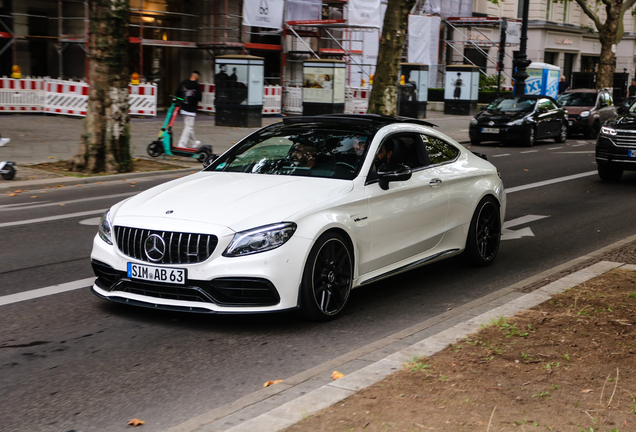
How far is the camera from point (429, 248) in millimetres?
7172

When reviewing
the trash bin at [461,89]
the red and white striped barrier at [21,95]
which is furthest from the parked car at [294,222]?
the trash bin at [461,89]

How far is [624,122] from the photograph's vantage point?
1502 centimetres

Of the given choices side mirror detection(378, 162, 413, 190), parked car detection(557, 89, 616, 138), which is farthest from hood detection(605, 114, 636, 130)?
parked car detection(557, 89, 616, 138)

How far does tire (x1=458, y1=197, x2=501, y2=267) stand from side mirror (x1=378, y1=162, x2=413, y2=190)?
59.9 inches

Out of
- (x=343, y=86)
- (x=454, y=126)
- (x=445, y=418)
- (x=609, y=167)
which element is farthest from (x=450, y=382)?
(x=454, y=126)

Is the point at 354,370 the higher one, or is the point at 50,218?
the point at 354,370

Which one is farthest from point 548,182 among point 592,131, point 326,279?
point 592,131

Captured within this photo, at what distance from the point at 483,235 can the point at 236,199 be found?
3142 mm

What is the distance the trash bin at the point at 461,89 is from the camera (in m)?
37.0

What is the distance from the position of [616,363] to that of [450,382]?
1142mm

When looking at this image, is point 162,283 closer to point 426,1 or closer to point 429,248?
point 429,248

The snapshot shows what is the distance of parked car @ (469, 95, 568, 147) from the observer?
2367 cm

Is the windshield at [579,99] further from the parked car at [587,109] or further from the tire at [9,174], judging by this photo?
the tire at [9,174]

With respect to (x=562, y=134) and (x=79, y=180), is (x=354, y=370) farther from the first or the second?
(x=562, y=134)
